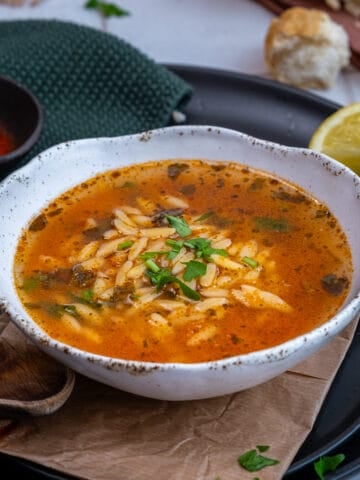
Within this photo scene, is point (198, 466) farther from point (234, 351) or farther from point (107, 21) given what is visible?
point (107, 21)

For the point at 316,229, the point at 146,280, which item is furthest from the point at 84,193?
the point at 316,229

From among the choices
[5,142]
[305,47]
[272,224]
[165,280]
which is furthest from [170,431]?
[305,47]

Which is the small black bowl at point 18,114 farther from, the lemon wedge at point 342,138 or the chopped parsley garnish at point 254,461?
the chopped parsley garnish at point 254,461

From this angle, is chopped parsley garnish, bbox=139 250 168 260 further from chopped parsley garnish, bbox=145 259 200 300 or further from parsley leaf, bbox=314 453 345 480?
parsley leaf, bbox=314 453 345 480

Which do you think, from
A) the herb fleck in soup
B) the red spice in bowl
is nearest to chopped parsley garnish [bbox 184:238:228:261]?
the herb fleck in soup

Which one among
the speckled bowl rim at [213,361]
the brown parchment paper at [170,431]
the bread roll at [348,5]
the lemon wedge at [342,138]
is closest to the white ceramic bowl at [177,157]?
the speckled bowl rim at [213,361]

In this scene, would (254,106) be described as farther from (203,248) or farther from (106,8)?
(106,8)
